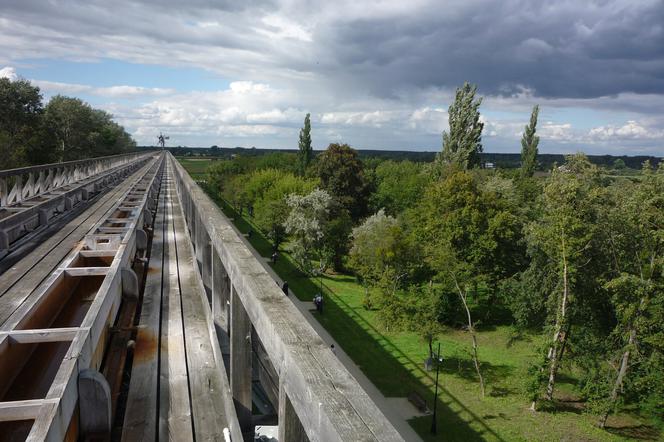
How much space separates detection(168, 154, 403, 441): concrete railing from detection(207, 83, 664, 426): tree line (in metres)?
16.6

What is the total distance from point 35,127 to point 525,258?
4127 cm

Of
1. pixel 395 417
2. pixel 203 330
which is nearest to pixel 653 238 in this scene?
pixel 395 417

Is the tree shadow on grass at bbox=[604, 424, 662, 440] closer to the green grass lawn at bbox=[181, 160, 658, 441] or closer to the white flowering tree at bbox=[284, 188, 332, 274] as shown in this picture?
the green grass lawn at bbox=[181, 160, 658, 441]

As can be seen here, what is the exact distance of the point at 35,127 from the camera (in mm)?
38031

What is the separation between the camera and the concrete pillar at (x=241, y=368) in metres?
2.66

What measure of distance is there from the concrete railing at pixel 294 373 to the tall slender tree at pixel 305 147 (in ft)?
189

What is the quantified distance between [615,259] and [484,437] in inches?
363

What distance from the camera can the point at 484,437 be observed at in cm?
1508

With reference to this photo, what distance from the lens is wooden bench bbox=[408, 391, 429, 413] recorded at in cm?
1638

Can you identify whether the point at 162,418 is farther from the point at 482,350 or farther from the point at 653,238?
the point at 482,350

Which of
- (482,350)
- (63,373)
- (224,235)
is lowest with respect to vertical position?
(482,350)

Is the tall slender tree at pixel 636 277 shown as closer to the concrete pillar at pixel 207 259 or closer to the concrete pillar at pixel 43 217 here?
the concrete pillar at pixel 207 259

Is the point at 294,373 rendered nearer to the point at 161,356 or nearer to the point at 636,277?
the point at 161,356

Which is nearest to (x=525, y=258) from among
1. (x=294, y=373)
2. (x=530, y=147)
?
(x=530, y=147)
